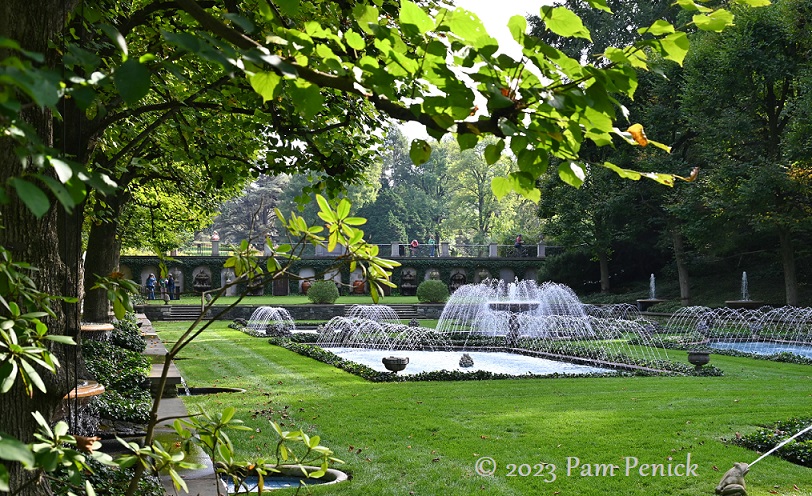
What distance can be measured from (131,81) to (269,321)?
31.1m

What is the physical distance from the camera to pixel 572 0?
35.5 metres

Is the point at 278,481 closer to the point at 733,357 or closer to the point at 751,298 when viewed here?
the point at 733,357

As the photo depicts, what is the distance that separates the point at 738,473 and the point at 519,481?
1792mm

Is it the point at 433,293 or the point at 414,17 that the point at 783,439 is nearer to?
the point at 414,17

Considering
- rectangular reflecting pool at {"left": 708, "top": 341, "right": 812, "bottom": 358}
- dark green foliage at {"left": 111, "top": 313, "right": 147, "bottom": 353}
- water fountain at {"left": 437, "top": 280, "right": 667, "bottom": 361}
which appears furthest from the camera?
rectangular reflecting pool at {"left": 708, "top": 341, "right": 812, "bottom": 358}

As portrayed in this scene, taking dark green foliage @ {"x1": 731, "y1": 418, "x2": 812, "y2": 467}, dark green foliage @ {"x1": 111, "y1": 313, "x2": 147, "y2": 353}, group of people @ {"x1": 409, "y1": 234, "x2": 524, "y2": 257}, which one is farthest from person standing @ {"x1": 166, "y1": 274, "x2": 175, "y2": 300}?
dark green foliage @ {"x1": 731, "y1": 418, "x2": 812, "y2": 467}

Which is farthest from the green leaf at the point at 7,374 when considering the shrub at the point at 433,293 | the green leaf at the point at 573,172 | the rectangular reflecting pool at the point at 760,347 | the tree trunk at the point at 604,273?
the tree trunk at the point at 604,273

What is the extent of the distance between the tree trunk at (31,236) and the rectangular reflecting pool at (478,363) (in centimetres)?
1305

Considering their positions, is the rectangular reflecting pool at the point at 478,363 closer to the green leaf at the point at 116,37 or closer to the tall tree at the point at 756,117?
the tall tree at the point at 756,117

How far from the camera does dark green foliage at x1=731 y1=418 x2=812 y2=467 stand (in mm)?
7486

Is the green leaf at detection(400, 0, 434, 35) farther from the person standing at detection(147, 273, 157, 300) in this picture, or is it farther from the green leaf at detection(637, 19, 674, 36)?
the person standing at detection(147, 273, 157, 300)

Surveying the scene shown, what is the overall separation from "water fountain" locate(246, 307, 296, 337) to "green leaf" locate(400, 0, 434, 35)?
938 inches

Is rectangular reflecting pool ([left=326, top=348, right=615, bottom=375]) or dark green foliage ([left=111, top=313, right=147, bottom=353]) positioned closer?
dark green foliage ([left=111, top=313, right=147, bottom=353])

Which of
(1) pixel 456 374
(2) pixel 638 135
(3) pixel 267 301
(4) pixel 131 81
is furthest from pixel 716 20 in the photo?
(3) pixel 267 301
